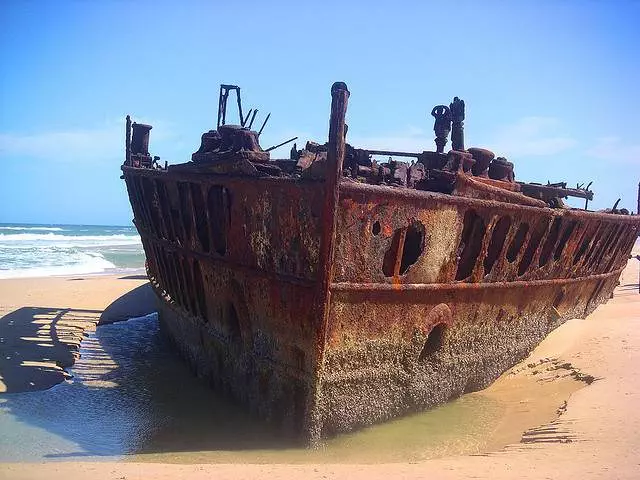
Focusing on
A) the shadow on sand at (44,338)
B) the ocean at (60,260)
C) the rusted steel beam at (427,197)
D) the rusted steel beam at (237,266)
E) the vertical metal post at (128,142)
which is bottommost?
the ocean at (60,260)

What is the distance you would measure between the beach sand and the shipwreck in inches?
25.3

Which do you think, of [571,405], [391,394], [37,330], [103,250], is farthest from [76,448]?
[103,250]

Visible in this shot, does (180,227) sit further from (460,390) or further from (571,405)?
(571,405)

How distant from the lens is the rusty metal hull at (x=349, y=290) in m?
5.36

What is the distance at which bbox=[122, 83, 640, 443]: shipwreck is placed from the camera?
17.6ft

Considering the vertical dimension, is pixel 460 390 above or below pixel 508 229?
below

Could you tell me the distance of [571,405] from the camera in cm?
620

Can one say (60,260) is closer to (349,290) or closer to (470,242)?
(470,242)

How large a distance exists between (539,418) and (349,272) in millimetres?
2890

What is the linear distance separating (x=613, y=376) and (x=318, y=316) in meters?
4.17

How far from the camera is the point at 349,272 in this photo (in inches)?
212

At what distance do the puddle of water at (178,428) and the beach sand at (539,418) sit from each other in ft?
1.31

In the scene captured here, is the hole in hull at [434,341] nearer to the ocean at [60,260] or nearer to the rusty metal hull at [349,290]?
the rusty metal hull at [349,290]

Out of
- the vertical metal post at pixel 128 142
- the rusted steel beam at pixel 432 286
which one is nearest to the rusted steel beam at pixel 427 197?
the rusted steel beam at pixel 432 286
